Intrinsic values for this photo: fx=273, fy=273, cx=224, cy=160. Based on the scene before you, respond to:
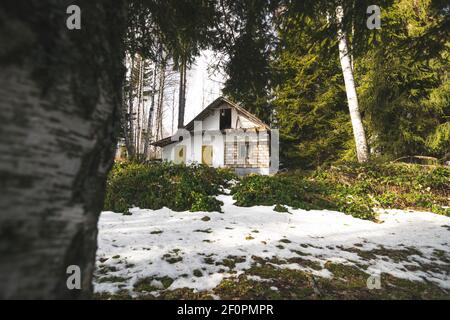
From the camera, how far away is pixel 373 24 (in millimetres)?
4004

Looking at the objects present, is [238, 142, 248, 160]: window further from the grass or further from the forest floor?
the grass

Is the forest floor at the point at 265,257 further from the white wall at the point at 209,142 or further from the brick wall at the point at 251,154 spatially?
the white wall at the point at 209,142

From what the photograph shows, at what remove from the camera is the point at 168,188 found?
27.2ft

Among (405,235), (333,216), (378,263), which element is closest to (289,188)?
(333,216)

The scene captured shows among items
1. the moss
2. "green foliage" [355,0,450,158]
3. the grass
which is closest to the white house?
"green foliage" [355,0,450,158]

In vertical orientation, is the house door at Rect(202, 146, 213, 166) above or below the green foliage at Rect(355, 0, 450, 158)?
below

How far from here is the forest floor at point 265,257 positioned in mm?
2869

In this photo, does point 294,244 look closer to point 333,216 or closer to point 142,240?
point 142,240

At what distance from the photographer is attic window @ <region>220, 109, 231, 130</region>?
19.9 metres

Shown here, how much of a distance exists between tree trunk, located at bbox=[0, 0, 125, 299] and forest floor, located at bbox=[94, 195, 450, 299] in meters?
1.89

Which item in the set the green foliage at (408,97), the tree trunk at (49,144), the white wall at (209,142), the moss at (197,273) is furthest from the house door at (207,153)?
the tree trunk at (49,144)
